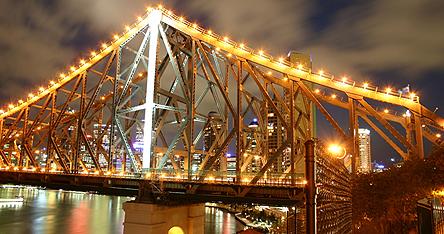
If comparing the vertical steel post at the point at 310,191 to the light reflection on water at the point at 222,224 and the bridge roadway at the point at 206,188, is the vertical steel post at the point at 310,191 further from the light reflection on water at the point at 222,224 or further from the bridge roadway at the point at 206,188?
the light reflection on water at the point at 222,224

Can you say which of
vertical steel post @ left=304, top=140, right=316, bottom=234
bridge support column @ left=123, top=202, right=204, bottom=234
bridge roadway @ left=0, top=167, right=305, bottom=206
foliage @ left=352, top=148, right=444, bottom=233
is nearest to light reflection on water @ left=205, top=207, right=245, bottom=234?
foliage @ left=352, top=148, right=444, bottom=233

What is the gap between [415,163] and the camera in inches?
1410

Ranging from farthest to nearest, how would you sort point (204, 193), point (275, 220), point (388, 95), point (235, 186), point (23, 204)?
point (23, 204)
point (275, 220)
point (388, 95)
point (204, 193)
point (235, 186)

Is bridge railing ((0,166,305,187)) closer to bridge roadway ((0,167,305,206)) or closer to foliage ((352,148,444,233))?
bridge roadway ((0,167,305,206))

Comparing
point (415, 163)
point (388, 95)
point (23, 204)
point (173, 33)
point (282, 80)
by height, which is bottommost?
point (23, 204)

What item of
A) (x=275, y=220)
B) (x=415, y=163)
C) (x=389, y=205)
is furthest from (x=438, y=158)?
(x=275, y=220)

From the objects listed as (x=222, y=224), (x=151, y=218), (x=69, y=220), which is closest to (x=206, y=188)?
(x=151, y=218)

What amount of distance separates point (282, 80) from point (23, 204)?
4859 inches

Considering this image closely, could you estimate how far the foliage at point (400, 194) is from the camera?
34.4 meters

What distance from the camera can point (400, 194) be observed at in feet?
117

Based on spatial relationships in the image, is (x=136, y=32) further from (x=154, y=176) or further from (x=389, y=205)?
(x=389, y=205)

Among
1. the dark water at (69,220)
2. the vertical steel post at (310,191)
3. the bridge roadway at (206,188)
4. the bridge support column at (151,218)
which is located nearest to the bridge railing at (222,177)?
the bridge roadway at (206,188)

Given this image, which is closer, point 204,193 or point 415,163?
point 204,193

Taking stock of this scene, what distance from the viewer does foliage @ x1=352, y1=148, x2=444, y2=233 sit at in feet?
113
